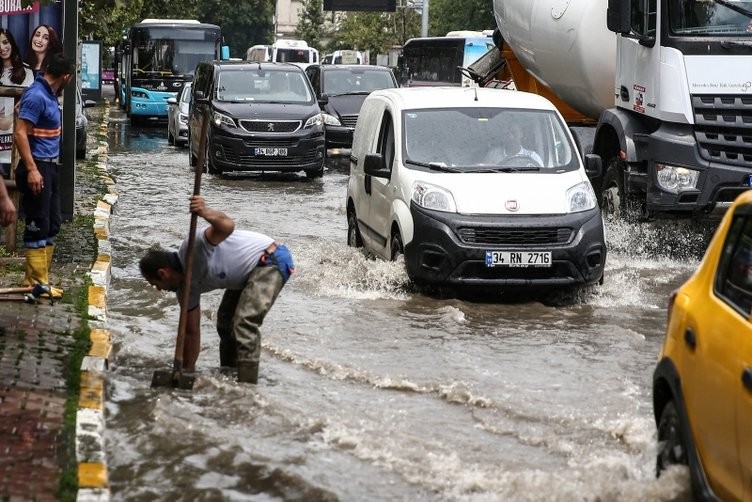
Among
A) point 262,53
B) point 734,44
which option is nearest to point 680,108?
point 734,44

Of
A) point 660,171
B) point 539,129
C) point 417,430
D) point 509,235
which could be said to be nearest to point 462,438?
point 417,430

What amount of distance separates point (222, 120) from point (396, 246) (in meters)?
11.5

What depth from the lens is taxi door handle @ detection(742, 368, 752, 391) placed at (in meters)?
4.97

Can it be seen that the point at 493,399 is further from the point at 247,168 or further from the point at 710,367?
the point at 247,168

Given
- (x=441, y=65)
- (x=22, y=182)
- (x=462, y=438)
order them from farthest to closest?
1. (x=441, y=65)
2. (x=22, y=182)
3. (x=462, y=438)

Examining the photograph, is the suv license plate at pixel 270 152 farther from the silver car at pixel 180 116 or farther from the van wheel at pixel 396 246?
the van wheel at pixel 396 246

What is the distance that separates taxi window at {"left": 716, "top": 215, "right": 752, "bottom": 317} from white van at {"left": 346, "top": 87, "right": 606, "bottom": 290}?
607 centimetres

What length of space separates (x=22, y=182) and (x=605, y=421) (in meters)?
4.89

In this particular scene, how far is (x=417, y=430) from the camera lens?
26.0 ft

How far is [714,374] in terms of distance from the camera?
5.36m

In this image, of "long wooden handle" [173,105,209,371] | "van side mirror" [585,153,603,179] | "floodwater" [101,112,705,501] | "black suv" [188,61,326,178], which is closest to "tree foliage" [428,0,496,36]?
"black suv" [188,61,326,178]

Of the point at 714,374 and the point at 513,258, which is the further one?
the point at 513,258

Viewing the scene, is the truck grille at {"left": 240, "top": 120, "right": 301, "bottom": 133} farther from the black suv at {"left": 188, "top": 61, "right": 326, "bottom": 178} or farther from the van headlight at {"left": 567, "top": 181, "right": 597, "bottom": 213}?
the van headlight at {"left": 567, "top": 181, "right": 597, "bottom": 213}

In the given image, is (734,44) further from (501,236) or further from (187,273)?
(187,273)
